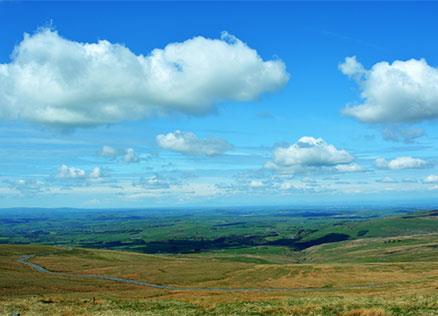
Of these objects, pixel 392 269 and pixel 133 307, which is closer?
pixel 133 307

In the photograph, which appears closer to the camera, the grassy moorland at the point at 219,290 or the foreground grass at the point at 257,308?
the foreground grass at the point at 257,308

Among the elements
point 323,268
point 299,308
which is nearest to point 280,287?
Result: point 323,268

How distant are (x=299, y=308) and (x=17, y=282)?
2997 inches

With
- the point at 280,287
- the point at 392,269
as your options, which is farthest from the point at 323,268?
the point at 280,287

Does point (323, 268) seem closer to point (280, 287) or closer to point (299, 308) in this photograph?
point (280, 287)

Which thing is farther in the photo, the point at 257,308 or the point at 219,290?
the point at 219,290

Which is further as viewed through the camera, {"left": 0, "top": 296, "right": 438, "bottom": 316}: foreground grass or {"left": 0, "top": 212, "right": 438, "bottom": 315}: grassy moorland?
{"left": 0, "top": 212, "right": 438, "bottom": 315}: grassy moorland

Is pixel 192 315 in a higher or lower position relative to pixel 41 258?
higher

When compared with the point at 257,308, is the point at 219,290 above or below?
below

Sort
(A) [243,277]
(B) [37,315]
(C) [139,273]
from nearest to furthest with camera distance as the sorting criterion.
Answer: (B) [37,315], (A) [243,277], (C) [139,273]

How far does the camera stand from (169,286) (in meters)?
111

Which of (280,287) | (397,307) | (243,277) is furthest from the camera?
(243,277)

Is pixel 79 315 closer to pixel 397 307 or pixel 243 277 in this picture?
pixel 397 307

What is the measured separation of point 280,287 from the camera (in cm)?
10700
